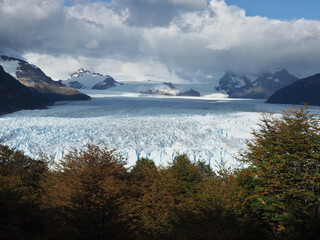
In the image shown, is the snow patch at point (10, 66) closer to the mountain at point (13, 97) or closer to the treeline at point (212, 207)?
the mountain at point (13, 97)

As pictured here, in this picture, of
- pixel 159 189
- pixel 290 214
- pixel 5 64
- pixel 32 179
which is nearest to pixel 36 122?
pixel 32 179

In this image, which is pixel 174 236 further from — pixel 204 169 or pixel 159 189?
pixel 204 169

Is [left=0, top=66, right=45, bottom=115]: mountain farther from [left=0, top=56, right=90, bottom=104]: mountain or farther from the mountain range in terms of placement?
[left=0, top=56, right=90, bottom=104]: mountain

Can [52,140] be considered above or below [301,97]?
below

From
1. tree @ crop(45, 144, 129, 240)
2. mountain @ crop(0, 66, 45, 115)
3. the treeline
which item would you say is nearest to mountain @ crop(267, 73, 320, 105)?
mountain @ crop(0, 66, 45, 115)

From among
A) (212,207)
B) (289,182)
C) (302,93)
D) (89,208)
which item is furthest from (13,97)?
(302,93)

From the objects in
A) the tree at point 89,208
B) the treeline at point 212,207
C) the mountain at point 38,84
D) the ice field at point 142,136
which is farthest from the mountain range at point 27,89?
the treeline at point 212,207
